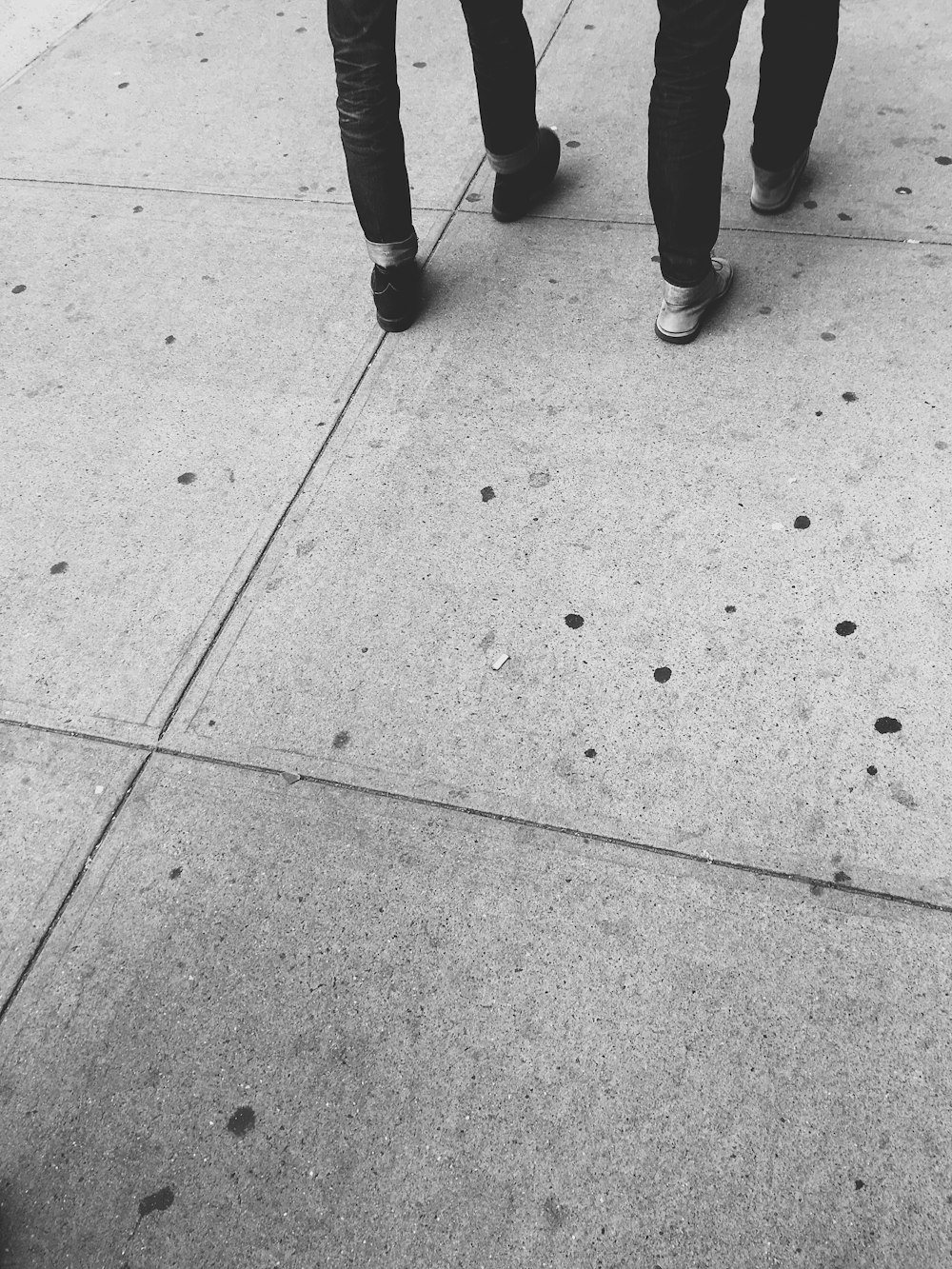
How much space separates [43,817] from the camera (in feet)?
6.49

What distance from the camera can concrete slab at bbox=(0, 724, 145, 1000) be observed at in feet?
6.03

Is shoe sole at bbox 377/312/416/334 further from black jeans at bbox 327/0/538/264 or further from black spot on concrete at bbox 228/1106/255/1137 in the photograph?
black spot on concrete at bbox 228/1106/255/1137

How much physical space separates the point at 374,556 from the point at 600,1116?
1262mm

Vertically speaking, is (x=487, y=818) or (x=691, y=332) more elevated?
(x=691, y=332)

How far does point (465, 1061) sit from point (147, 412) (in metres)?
1.91

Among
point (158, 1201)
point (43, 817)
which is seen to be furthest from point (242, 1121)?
point (43, 817)

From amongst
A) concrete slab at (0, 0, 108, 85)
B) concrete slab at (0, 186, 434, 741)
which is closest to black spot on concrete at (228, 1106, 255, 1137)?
concrete slab at (0, 186, 434, 741)

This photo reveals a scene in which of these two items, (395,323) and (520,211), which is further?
(520,211)

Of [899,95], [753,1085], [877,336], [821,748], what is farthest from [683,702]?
[899,95]

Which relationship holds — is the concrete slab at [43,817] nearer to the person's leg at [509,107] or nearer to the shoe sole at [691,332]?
the shoe sole at [691,332]

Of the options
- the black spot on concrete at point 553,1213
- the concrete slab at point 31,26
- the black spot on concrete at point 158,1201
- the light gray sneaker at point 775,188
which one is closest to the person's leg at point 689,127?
the light gray sneaker at point 775,188

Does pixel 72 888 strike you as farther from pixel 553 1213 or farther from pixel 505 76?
pixel 505 76

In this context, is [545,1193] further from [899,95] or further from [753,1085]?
[899,95]

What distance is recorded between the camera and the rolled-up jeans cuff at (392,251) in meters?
2.76
